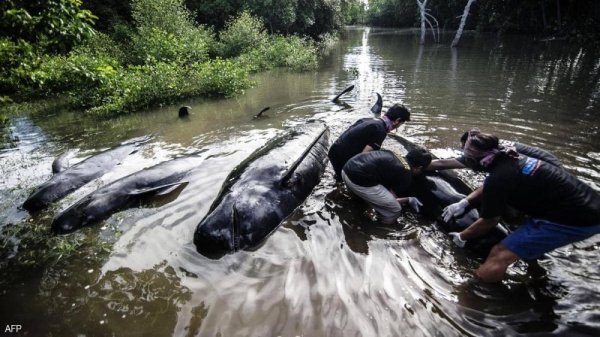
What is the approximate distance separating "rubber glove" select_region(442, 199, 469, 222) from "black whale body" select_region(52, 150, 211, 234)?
4.62m

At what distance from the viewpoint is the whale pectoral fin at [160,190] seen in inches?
211

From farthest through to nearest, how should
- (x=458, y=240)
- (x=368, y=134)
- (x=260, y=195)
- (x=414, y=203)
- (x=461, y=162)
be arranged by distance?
(x=368, y=134) → (x=461, y=162) → (x=414, y=203) → (x=260, y=195) → (x=458, y=240)

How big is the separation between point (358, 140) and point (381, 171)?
0.98 m

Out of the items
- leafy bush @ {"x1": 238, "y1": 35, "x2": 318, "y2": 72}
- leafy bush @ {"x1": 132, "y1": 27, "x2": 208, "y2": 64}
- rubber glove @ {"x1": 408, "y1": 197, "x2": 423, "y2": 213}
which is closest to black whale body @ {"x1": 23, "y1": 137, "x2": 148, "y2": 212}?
rubber glove @ {"x1": 408, "y1": 197, "x2": 423, "y2": 213}

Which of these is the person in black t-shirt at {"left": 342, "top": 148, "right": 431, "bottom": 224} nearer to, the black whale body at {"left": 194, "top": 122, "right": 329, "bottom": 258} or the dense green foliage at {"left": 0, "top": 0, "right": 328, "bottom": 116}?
the black whale body at {"left": 194, "top": 122, "right": 329, "bottom": 258}

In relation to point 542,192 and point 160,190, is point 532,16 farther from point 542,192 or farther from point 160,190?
point 160,190

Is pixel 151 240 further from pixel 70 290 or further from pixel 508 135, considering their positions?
pixel 508 135

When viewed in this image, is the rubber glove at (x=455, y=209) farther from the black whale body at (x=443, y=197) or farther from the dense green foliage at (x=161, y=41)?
the dense green foliage at (x=161, y=41)

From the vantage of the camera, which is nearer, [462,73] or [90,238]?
[90,238]

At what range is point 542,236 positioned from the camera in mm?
3316

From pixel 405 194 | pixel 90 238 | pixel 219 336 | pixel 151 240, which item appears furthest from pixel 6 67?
pixel 405 194

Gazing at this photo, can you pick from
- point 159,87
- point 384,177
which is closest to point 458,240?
point 384,177

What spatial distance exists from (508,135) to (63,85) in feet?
55.2

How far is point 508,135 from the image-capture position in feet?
25.3
